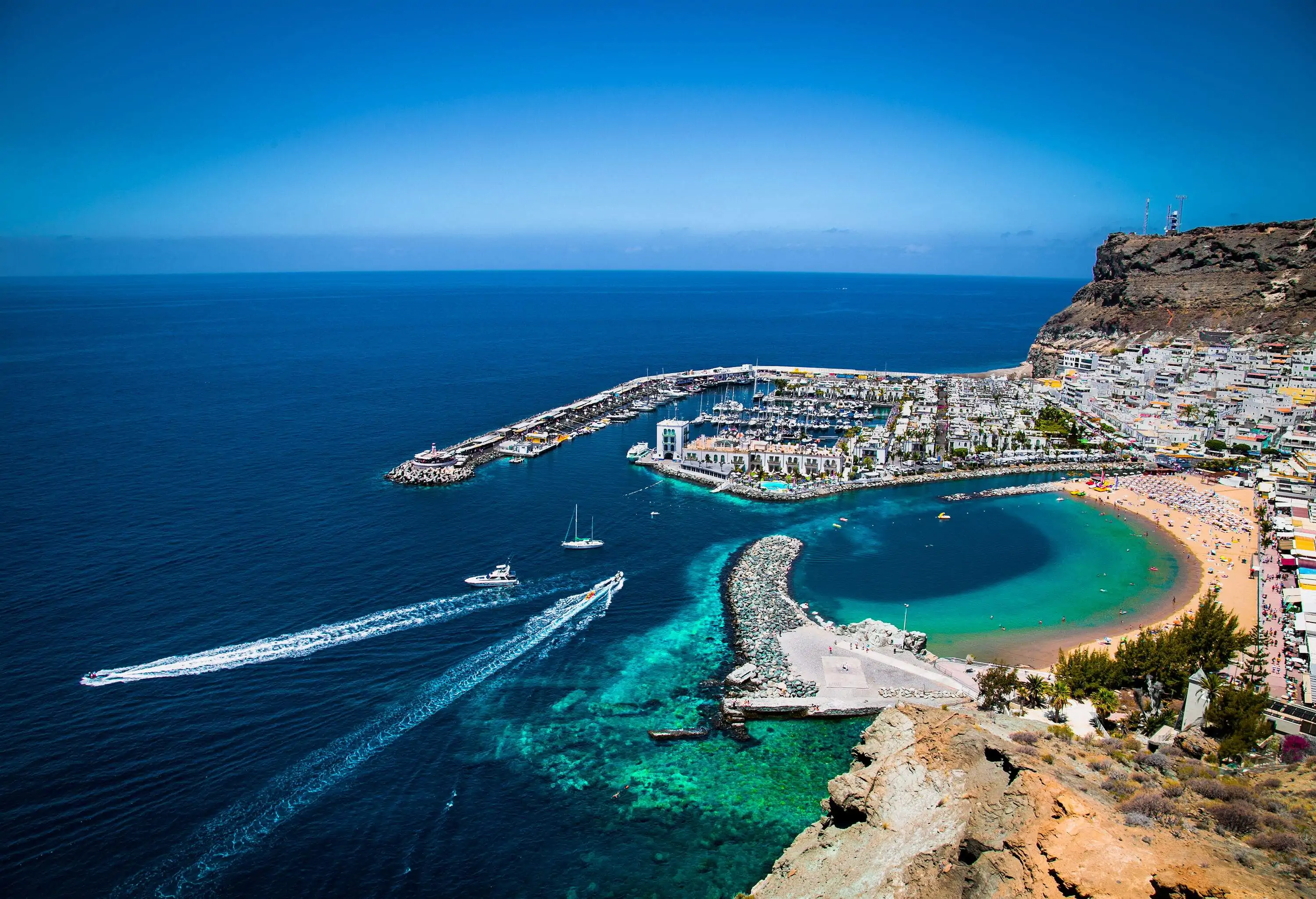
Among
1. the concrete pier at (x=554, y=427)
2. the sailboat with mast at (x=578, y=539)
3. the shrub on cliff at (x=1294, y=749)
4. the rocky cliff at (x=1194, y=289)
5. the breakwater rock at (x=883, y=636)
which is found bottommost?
the breakwater rock at (x=883, y=636)

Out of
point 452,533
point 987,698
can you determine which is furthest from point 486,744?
point 452,533

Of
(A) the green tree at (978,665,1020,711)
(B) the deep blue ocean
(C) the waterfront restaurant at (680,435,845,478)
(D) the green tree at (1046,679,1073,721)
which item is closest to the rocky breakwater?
(B) the deep blue ocean

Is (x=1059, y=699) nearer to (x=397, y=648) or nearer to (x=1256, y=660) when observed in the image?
(x=1256, y=660)

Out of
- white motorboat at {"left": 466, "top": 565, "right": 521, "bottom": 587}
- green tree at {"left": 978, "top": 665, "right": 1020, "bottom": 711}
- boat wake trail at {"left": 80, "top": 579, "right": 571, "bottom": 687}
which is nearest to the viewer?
green tree at {"left": 978, "top": 665, "right": 1020, "bottom": 711}

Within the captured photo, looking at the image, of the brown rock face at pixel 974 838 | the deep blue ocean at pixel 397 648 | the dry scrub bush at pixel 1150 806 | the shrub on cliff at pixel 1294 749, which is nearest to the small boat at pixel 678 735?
the deep blue ocean at pixel 397 648

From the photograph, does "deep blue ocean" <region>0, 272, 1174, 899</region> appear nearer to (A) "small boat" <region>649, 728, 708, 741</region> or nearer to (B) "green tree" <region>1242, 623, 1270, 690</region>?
(A) "small boat" <region>649, 728, 708, 741</region>

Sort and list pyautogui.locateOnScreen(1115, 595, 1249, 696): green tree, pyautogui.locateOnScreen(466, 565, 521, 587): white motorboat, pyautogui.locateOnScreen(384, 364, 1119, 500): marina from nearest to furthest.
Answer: pyautogui.locateOnScreen(1115, 595, 1249, 696): green tree < pyautogui.locateOnScreen(466, 565, 521, 587): white motorboat < pyautogui.locateOnScreen(384, 364, 1119, 500): marina

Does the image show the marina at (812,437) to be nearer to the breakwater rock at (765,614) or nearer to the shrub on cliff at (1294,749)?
the breakwater rock at (765,614)
